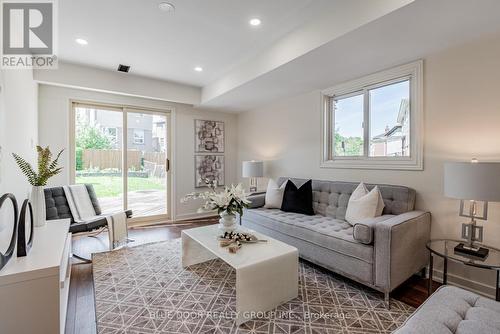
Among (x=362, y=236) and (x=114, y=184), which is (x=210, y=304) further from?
(x=114, y=184)

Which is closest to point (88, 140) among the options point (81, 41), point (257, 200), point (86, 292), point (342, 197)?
point (81, 41)

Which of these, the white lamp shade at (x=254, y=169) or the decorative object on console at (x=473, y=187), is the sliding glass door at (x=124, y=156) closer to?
the white lamp shade at (x=254, y=169)

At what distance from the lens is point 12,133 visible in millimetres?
1964

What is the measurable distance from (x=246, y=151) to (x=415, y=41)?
11.7 ft

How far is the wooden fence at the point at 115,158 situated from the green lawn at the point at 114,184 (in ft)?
0.66

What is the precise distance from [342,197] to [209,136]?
3180 millimetres

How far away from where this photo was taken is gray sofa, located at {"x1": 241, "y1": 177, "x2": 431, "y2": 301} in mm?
1914

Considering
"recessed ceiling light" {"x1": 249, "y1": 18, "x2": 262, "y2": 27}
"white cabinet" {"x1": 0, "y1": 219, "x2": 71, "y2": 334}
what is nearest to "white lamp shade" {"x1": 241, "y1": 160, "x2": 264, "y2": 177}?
"recessed ceiling light" {"x1": 249, "y1": 18, "x2": 262, "y2": 27}

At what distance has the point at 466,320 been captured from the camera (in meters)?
1.11

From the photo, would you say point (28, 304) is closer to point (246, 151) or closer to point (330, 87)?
point (330, 87)

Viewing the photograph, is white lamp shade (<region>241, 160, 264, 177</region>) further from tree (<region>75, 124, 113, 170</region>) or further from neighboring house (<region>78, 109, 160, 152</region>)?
tree (<region>75, 124, 113, 170</region>)

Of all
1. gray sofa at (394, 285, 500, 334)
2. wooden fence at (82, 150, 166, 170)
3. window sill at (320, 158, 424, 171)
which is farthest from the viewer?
wooden fence at (82, 150, 166, 170)

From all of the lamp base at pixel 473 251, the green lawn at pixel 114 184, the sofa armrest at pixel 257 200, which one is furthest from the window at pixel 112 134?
the lamp base at pixel 473 251

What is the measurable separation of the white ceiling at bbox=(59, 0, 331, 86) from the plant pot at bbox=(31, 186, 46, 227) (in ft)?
5.68
